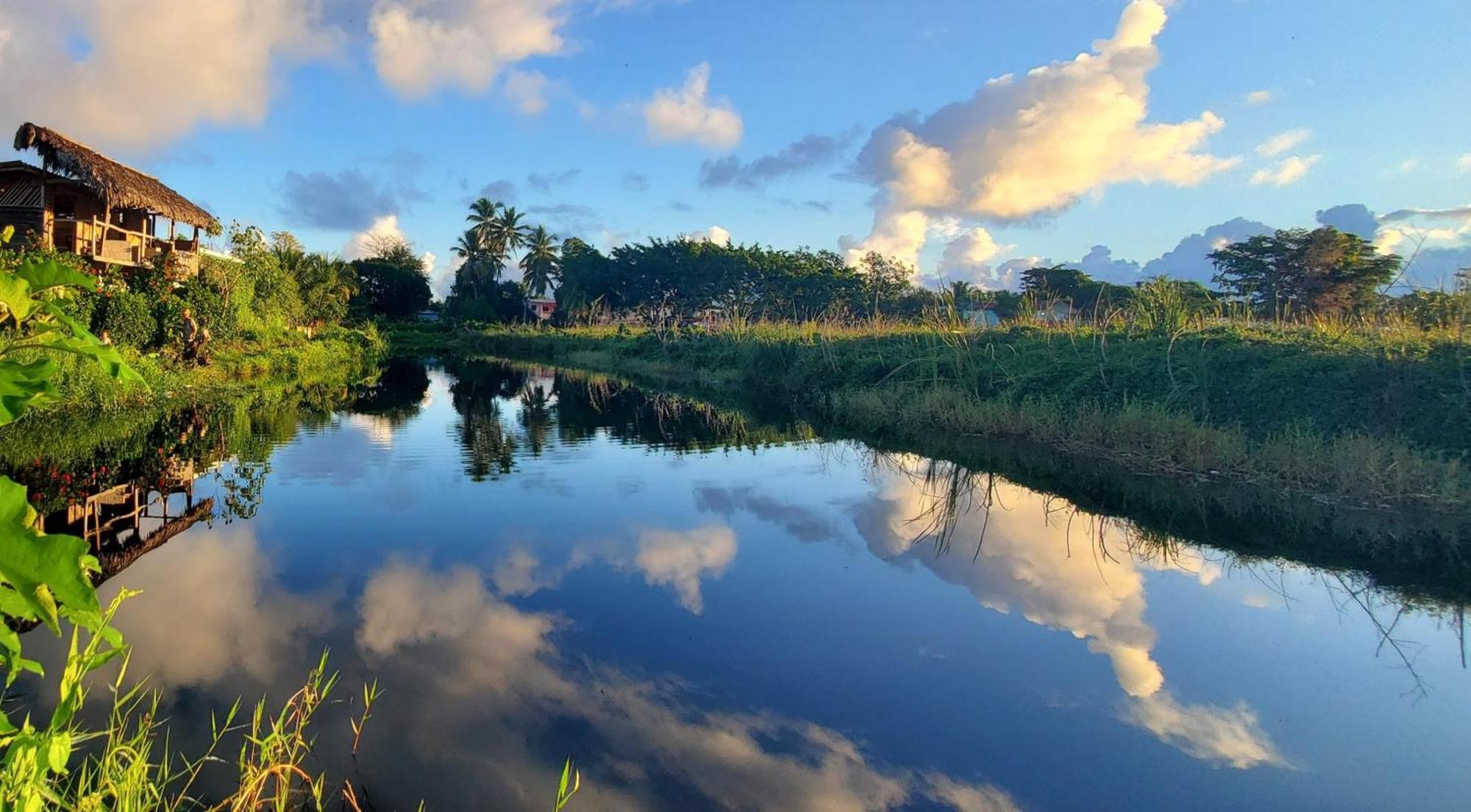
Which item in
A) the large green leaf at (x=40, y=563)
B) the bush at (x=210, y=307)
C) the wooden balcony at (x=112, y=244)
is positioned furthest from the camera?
the bush at (x=210, y=307)

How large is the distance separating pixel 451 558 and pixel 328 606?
113 cm

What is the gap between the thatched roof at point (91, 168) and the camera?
1576 centimetres

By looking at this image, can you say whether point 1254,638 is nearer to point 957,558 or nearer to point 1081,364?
point 957,558

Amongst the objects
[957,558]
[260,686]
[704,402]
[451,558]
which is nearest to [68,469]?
[451,558]

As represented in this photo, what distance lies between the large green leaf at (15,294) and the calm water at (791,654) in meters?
2.27

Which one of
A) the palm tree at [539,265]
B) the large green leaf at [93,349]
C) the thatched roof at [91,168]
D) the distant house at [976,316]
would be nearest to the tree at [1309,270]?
the distant house at [976,316]

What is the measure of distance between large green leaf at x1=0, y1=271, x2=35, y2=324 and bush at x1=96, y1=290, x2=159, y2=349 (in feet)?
54.6

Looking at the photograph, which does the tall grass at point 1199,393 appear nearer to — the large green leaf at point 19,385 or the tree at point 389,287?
the large green leaf at point 19,385

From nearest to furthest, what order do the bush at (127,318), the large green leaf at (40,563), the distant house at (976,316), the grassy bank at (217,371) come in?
the large green leaf at (40,563)
the grassy bank at (217,371)
the bush at (127,318)
the distant house at (976,316)

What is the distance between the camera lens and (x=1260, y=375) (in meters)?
9.53

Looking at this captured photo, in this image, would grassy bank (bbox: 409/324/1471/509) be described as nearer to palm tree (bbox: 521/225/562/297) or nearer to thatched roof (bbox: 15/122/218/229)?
thatched roof (bbox: 15/122/218/229)

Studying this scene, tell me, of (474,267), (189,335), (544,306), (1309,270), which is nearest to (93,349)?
(189,335)

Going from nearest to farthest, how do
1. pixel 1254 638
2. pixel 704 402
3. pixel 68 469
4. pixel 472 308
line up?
pixel 1254 638 < pixel 68 469 < pixel 704 402 < pixel 472 308

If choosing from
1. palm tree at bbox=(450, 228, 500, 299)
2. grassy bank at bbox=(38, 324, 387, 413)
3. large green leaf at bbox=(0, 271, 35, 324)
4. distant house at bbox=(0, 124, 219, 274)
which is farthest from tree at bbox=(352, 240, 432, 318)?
large green leaf at bbox=(0, 271, 35, 324)
